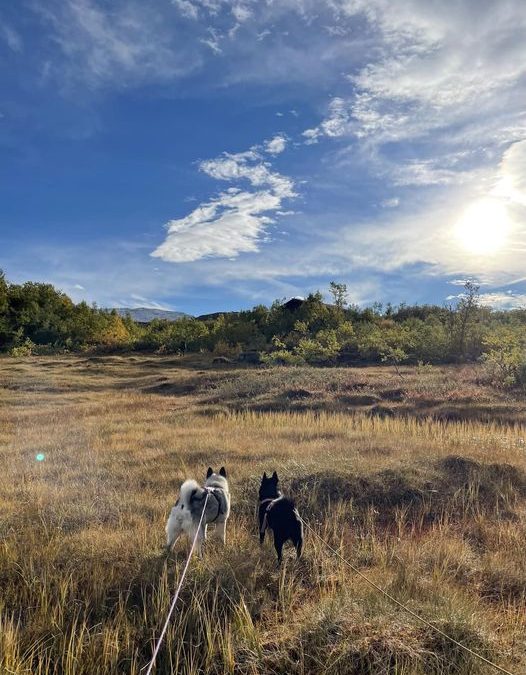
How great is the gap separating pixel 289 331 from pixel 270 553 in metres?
33.6

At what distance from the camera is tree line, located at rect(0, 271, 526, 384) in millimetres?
27312

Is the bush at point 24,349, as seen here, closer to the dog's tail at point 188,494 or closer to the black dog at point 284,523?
the dog's tail at point 188,494

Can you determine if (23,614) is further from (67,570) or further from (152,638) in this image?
(152,638)

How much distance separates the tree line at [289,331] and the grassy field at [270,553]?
1422 cm

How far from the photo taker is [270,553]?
169 inches

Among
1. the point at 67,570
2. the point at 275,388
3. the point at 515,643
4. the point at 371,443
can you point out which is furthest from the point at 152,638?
the point at 275,388

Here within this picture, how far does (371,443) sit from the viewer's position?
8.40m

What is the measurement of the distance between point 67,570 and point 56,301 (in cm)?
4774

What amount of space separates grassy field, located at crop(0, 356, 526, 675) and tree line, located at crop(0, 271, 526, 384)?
14.2 metres

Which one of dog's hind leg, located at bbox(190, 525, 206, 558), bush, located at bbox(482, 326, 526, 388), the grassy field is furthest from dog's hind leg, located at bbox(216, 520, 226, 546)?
bush, located at bbox(482, 326, 526, 388)

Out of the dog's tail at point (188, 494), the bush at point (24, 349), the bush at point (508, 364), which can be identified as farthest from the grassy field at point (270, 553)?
the bush at point (24, 349)

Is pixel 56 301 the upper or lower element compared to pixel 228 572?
upper

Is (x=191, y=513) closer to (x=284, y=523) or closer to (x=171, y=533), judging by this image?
(x=171, y=533)

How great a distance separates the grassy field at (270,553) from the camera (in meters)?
2.97
